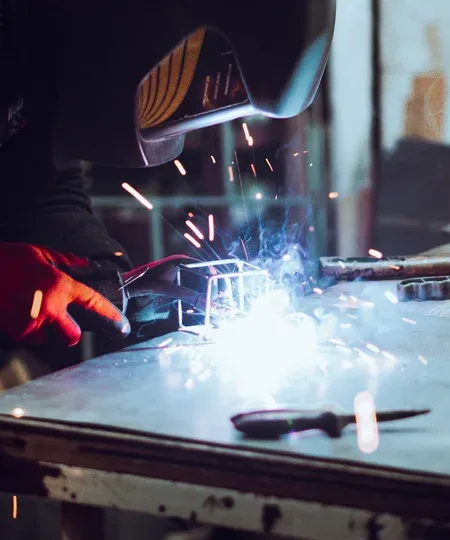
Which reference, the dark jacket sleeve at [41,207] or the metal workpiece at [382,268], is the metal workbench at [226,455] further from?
the metal workpiece at [382,268]

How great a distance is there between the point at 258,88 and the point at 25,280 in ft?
1.73

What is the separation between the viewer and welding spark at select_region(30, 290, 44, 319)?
0.96 m

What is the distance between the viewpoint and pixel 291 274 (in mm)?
1513

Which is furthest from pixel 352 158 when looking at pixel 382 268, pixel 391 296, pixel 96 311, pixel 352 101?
pixel 96 311

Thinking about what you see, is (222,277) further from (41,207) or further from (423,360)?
(41,207)

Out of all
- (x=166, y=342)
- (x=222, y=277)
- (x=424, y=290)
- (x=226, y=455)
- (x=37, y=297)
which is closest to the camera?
(x=226, y=455)

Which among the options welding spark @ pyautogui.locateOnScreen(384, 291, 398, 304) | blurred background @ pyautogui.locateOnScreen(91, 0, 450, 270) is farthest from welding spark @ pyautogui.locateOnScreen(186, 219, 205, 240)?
blurred background @ pyautogui.locateOnScreen(91, 0, 450, 270)

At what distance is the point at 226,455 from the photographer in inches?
22.3

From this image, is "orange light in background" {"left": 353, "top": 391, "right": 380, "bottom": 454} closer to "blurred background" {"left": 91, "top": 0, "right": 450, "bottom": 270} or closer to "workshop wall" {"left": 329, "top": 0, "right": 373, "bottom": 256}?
"blurred background" {"left": 91, "top": 0, "right": 450, "bottom": 270}

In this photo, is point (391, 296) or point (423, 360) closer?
point (423, 360)

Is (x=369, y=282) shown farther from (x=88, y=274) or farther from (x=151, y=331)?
(x=88, y=274)

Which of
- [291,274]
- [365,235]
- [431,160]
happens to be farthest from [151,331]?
[431,160]

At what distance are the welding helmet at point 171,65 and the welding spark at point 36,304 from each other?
329 millimetres

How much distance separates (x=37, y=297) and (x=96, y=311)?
0.34 ft
